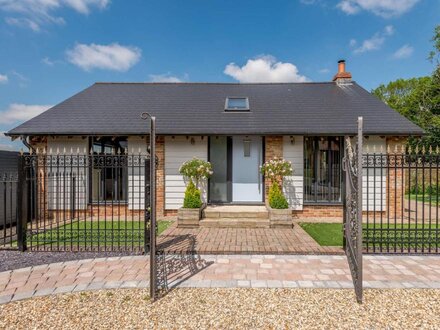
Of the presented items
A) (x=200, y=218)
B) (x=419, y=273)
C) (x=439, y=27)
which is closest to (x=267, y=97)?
(x=200, y=218)

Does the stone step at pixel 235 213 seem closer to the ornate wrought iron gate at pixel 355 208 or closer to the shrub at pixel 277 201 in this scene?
the shrub at pixel 277 201

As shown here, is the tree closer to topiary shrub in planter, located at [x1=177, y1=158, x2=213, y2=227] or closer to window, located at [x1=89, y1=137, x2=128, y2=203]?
topiary shrub in planter, located at [x1=177, y1=158, x2=213, y2=227]

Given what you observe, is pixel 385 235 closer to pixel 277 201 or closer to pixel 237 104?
pixel 277 201

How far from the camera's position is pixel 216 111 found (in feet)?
34.2

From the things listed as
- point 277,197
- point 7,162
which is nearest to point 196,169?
point 277,197

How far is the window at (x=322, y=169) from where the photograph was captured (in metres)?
9.24

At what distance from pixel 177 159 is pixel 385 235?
6768mm

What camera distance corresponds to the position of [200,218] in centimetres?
787

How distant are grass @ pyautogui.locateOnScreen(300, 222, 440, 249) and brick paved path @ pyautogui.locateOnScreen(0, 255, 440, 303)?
0.38 meters

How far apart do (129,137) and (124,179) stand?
62.2 inches

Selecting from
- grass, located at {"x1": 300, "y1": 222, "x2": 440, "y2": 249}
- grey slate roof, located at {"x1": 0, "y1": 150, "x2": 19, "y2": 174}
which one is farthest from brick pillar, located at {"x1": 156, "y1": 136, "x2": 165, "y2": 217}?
grass, located at {"x1": 300, "y1": 222, "x2": 440, "y2": 249}

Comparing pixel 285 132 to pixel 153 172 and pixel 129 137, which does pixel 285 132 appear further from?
pixel 153 172

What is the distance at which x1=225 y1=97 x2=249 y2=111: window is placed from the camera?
34.6ft

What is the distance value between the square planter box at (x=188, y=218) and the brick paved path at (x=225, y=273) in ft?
7.84
